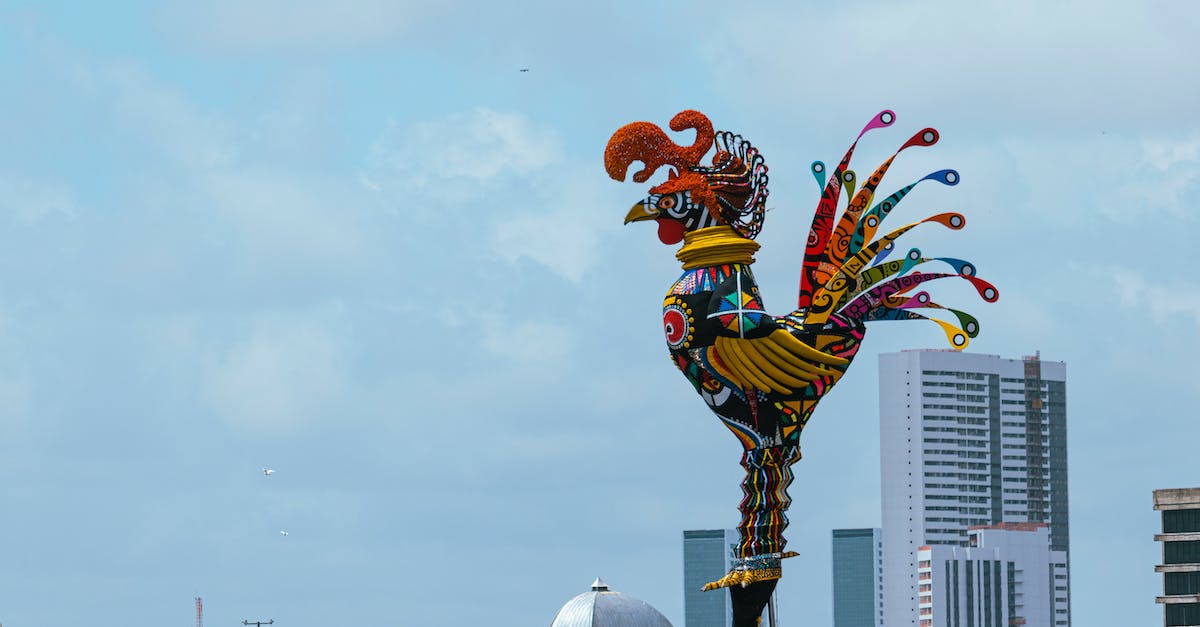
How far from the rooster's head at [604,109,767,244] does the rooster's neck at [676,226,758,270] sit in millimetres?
175

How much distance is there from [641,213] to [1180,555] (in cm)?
4861

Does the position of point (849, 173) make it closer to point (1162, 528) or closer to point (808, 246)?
point (808, 246)

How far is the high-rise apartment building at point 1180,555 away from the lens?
102812 mm

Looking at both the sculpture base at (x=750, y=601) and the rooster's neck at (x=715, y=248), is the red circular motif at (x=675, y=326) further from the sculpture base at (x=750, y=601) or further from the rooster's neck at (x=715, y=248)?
the sculpture base at (x=750, y=601)

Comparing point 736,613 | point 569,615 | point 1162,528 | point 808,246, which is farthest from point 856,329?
point 1162,528

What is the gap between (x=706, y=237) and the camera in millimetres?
60156

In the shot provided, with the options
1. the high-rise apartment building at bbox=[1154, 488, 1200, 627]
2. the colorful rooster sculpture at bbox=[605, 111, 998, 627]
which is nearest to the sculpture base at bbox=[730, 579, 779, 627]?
the colorful rooster sculpture at bbox=[605, 111, 998, 627]

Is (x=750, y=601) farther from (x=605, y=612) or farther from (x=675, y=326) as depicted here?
(x=605, y=612)

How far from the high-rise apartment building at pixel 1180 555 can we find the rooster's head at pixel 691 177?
47.2 m

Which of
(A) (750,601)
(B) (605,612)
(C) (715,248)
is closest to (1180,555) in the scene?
(B) (605,612)

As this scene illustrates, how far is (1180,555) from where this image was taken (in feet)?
339

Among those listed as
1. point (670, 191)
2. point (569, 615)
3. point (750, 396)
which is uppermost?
point (670, 191)

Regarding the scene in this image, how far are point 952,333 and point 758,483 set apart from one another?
17.8 ft

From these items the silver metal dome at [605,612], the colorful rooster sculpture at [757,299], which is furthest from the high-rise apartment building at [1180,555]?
the colorful rooster sculpture at [757,299]
